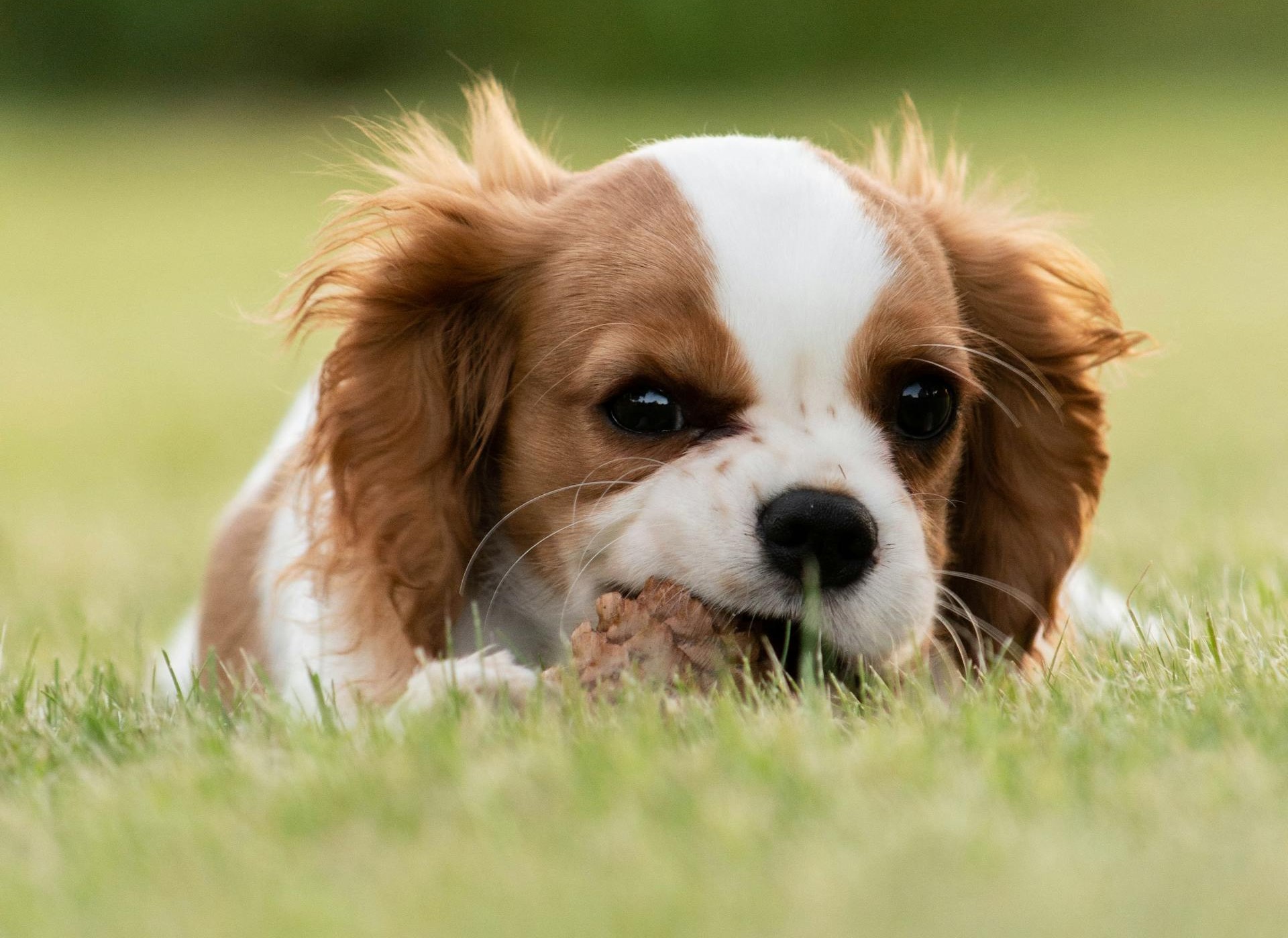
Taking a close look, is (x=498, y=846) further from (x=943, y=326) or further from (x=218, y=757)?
(x=943, y=326)

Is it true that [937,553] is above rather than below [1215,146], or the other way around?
above

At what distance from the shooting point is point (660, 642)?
3002 millimetres

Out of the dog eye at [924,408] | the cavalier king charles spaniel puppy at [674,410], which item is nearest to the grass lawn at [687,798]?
the cavalier king charles spaniel puppy at [674,410]

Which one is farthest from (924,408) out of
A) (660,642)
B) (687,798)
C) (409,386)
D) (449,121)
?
(449,121)

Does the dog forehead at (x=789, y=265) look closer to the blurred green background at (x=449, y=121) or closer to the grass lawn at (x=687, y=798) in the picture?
the grass lawn at (x=687, y=798)

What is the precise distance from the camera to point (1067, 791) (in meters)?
2.37

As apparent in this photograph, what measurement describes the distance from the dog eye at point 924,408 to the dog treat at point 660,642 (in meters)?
0.60

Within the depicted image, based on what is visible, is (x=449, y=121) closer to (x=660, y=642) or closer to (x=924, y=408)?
(x=924, y=408)

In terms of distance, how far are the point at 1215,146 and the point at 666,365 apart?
24.9 metres

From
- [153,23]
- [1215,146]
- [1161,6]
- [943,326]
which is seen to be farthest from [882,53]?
[943,326]

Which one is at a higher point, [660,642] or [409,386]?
[409,386]

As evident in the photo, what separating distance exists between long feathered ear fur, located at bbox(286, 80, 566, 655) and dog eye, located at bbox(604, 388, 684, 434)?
37cm

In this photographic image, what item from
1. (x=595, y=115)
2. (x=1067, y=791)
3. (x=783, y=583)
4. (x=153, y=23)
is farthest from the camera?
(x=153, y=23)

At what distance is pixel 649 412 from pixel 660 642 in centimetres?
51
